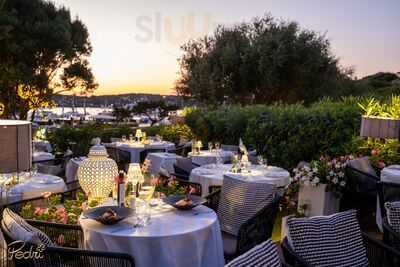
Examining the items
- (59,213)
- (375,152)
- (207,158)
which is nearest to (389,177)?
(375,152)

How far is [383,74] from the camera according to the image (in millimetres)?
20000

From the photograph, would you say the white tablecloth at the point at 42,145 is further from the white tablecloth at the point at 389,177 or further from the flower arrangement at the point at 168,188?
the white tablecloth at the point at 389,177

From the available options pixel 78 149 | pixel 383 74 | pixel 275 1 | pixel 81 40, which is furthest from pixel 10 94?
pixel 383 74

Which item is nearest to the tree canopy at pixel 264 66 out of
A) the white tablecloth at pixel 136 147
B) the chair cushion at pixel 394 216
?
the white tablecloth at pixel 136 147

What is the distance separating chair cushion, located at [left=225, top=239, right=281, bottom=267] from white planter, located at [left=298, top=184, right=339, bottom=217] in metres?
3.91

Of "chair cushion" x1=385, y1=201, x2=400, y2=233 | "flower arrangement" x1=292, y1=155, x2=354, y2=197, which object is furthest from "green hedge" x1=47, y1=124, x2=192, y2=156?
"chair cushion" x1=385, y1=201, x2=400, y2=233

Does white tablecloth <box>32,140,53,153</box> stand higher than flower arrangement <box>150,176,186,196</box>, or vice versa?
flower arrangement <box>150,176,186,196</box>

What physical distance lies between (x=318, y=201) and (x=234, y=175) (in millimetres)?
1349

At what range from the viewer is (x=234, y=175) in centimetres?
550

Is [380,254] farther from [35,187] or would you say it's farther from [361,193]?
[35,187]

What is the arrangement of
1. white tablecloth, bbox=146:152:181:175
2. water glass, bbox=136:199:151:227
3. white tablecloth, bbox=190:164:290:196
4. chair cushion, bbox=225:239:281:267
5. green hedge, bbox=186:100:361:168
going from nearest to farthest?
1. chair cushion, bbox=225:239:281:267
2. water glass, bbox=136:199:151:227
3. white tablecloth, bbox=190:164:290:196
4. green hedge, bbox=186:100:361:168
5. white tablecloth, bbox=146:152:181:175

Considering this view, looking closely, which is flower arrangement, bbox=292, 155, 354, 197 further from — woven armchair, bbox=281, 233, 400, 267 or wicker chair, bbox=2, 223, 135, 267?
wicker chair, bbox=2, 223, 135, 267

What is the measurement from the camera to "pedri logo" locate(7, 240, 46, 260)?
2172mm

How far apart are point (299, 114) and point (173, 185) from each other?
4.33 m
